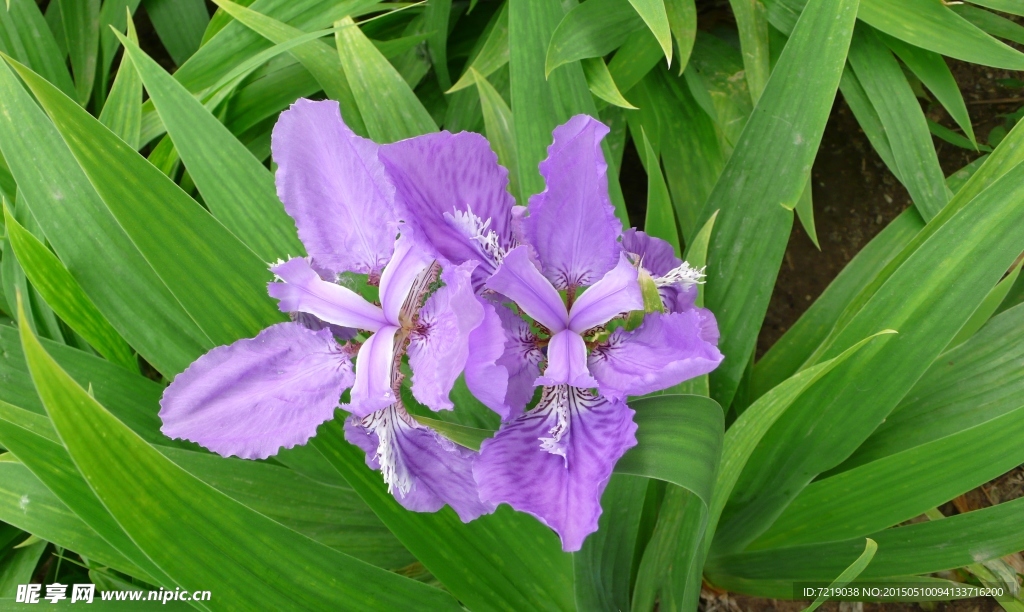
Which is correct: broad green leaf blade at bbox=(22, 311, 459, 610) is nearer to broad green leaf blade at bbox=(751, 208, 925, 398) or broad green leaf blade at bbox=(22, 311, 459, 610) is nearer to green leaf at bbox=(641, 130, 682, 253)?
green leaf at bbox=(641, 130, 682, 253)

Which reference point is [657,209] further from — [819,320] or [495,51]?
[495,51]

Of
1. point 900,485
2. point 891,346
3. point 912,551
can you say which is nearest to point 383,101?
point 891,346

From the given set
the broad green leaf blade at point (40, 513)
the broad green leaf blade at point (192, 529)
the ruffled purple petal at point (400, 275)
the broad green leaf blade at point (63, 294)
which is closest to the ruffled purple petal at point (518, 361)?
the ruffled purple petal at point (400, 275)

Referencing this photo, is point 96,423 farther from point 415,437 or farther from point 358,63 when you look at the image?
point 358,63

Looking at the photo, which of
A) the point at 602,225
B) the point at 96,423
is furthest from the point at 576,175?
the point at 96,423

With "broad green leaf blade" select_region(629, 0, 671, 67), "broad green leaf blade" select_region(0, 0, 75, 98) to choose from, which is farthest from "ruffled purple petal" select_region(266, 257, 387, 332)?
"broad green leaf blade" select_region(0, 0, 75, 98)
